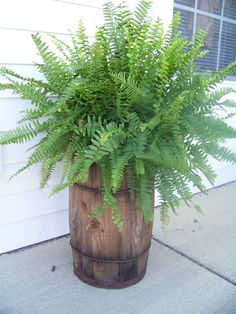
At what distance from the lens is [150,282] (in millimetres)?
1729

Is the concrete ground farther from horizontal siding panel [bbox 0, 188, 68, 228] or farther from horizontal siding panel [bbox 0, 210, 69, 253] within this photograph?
horizontal siding panel [bbox 0, 188, 68, 228]

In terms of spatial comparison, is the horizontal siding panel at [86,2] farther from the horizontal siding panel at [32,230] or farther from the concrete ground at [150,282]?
the concrete ground at [150,282]

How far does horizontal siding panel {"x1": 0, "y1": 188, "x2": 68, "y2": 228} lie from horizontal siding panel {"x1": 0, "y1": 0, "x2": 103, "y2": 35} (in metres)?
0.95

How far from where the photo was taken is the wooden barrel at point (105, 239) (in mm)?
1515

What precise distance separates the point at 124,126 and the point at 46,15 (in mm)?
901

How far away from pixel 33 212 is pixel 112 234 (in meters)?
0.69

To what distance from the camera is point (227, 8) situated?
3.34 meters

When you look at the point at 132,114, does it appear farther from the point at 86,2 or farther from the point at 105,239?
Result: the point at 86,2

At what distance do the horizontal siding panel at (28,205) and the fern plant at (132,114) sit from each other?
539mm

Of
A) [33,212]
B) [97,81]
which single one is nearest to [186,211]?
[33,212]

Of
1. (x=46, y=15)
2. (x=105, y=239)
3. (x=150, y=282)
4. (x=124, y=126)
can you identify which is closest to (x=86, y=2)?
(x=46, y=15)

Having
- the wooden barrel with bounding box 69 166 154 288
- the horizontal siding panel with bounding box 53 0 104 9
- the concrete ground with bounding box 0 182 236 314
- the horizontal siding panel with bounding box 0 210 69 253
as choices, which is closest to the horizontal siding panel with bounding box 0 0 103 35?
the horizontal siding panel with bounding box 53 0 104 9

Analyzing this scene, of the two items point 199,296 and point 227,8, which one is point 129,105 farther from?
point 227,8

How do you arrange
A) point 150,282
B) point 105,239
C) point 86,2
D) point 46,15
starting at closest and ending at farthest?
point 105,239, point 150,282, point 46,15, point 86,2
